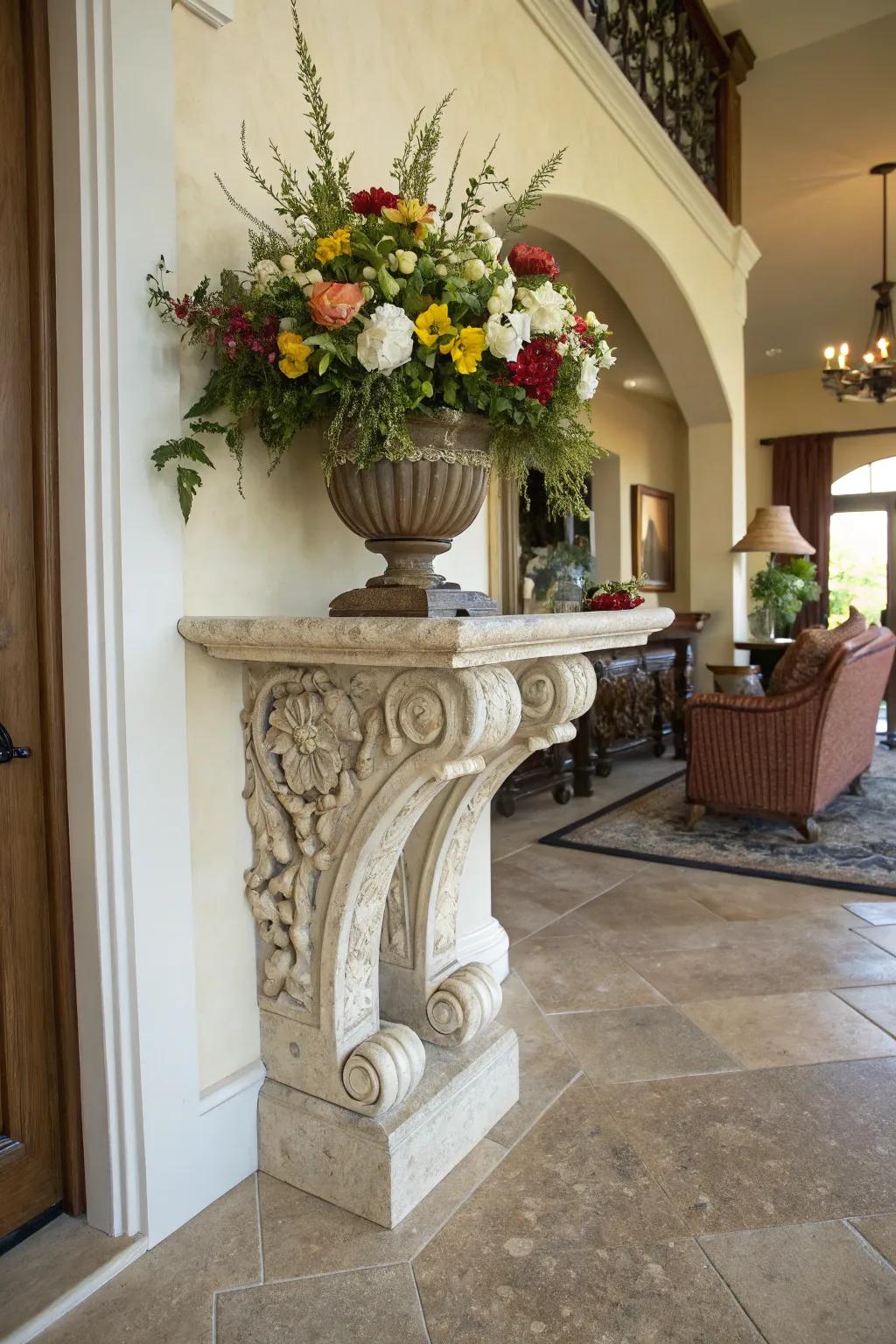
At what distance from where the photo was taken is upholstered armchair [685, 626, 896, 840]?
387 cm

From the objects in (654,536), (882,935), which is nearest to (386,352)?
(882,935)

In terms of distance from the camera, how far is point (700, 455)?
584cm

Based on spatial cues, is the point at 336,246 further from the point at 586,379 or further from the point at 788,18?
the point at 788,18

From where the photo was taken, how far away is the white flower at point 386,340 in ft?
4.49

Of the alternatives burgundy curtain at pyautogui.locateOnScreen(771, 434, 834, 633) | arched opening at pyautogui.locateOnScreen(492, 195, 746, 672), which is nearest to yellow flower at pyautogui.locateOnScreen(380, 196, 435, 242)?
arched opening at pyautogui.locateOnScreen(492, 195, 746, 672)

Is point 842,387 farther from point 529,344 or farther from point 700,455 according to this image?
point 529,344

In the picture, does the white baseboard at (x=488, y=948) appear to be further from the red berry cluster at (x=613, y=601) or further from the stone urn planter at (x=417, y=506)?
the stone urn planter at (x=417, y=506)

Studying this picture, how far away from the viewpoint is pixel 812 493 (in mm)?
9328

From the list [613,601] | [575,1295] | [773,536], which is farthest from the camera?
[773,536]

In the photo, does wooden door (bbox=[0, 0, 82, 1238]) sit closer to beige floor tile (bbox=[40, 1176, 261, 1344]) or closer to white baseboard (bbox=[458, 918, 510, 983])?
beige floor tile (bbox=[40, 1176, 261, 1344])

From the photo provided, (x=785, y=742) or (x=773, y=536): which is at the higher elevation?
(x=773, y=536)

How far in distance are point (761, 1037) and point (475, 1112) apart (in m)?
0.87

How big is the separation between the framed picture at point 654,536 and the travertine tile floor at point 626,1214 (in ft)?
19.9

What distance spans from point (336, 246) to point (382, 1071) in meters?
1.46
